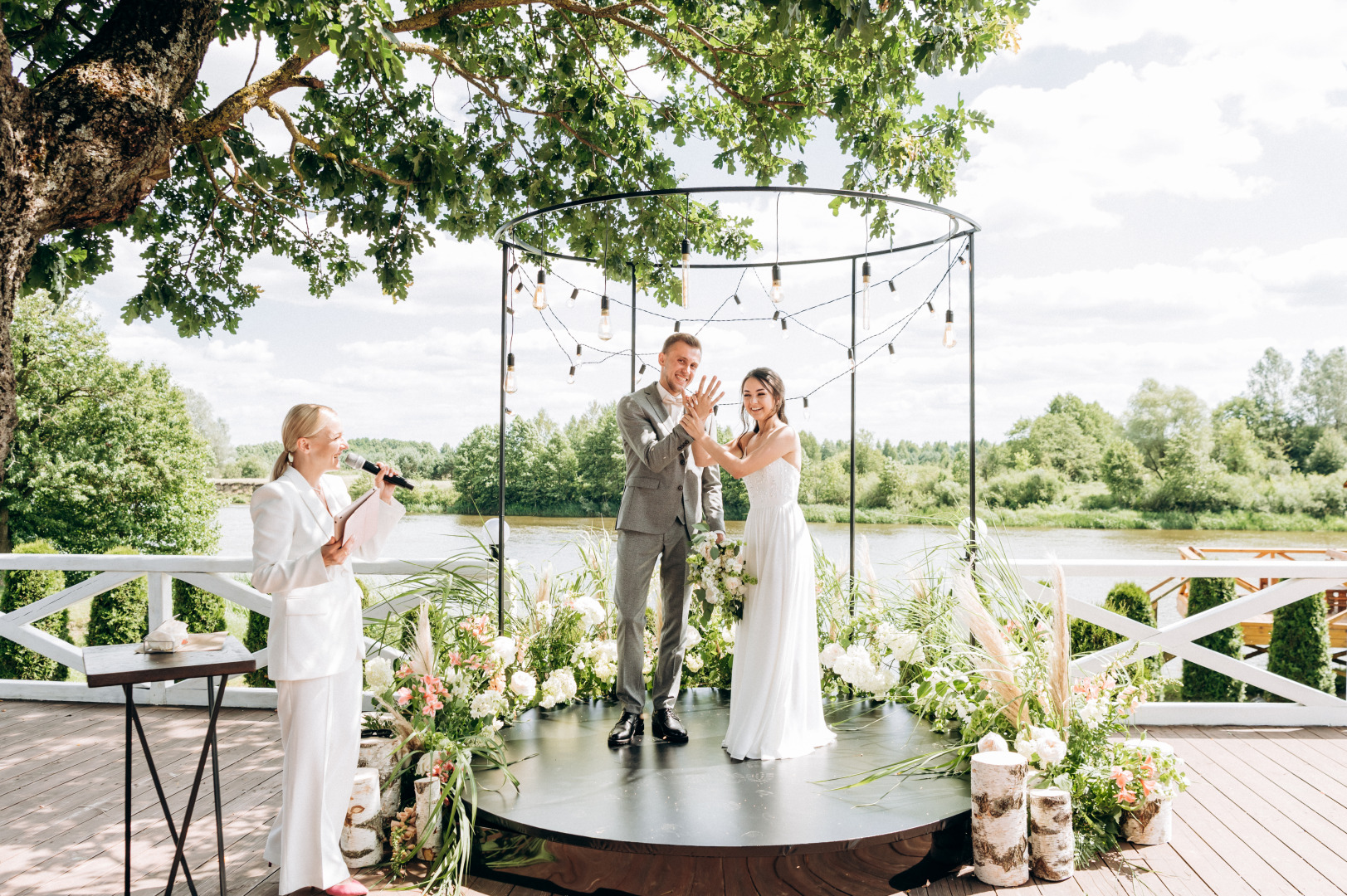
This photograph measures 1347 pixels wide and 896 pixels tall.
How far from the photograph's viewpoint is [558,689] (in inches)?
172

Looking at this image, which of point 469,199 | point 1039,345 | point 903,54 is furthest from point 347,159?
point 1039,345

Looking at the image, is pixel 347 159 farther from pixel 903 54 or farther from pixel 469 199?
pixel 903 54

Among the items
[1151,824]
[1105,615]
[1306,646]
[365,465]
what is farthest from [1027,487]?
[365,465]

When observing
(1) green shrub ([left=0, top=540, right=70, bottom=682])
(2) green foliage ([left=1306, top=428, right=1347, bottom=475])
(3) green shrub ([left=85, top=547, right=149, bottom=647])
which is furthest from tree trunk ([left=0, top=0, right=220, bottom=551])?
(2) green foliage ([left=1306, top=428, right=1347, bottom=475])

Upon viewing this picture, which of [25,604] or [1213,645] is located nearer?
[1213,645]

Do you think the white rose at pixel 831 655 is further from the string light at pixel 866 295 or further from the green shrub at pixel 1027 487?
the green shrub at pixel 1027 487

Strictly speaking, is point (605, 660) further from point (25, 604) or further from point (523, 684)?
point (25, 604)

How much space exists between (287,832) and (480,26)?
16.3ft

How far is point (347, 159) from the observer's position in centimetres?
582

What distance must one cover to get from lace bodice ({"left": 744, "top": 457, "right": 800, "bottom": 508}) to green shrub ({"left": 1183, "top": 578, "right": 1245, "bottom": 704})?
3.36 metres

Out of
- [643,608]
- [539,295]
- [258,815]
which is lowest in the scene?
[258,815]

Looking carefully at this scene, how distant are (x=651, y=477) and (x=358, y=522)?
156 centimetres

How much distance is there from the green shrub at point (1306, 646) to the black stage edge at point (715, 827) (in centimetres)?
363

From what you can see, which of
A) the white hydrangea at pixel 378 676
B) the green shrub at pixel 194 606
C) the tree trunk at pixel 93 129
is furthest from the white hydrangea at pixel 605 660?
the green shrub at pixel 194 606
